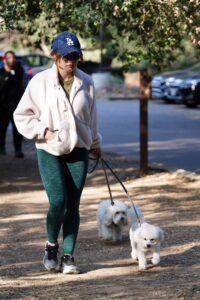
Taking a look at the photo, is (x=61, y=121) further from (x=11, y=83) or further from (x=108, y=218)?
(x=11, y=83)

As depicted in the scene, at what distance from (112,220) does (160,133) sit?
12.5 meters

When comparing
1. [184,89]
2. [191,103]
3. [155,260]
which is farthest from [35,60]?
[155,260]

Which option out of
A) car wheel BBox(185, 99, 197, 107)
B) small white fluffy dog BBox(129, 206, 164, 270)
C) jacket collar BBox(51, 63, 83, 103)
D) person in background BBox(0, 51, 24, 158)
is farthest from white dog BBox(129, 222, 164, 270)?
car wheel BBox(185, 99, 197, 107)

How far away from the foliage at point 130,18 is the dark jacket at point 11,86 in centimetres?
249

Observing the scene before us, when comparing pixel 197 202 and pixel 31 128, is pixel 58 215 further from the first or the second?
pixel 197 202

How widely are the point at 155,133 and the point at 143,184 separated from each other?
8213 millimetres

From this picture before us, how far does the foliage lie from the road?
3.19 metres

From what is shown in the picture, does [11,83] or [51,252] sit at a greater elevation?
[51,252]

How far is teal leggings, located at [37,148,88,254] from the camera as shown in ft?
21.8

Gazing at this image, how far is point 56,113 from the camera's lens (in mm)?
6590

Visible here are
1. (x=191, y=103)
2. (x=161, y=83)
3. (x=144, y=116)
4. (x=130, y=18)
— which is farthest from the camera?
(x=161, y=83)

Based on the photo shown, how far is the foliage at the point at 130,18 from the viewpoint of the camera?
984 cm

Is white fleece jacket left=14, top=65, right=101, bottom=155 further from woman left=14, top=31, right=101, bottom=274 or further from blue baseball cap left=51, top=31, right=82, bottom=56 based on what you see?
blue baseball cap left=51, top=31, right=82, bottom=56

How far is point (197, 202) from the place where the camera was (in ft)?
35.1
